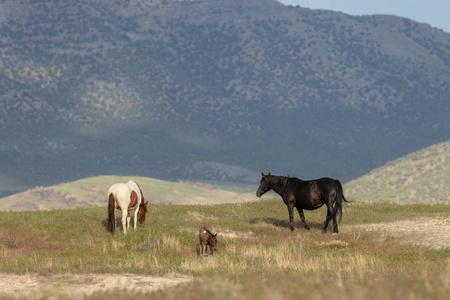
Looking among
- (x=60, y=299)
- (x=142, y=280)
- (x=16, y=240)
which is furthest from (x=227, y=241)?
(x=60, y=299)

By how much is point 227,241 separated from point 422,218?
38.7 feet

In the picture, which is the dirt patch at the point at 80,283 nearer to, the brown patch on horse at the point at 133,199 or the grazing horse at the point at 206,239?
the grazing horse at the point at 206,239

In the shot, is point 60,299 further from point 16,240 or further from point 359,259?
point 16,240

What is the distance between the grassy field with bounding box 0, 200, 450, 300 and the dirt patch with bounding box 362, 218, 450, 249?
41 centimetres

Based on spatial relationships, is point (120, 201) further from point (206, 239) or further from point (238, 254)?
point (238, 254)

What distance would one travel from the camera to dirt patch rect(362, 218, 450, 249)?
27.6 metres

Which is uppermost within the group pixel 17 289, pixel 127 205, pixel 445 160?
pixel 445 160

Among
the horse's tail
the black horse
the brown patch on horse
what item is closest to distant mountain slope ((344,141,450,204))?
the black horse

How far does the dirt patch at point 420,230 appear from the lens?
27.6 m

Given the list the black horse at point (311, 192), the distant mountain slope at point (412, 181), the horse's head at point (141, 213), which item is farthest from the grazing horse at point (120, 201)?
the distant mountain slope at point (412, 181)

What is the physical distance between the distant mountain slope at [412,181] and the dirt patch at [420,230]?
354ft

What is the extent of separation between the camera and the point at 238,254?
24.7m

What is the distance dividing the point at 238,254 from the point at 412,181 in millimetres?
130570

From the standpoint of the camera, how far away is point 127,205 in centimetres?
2831
